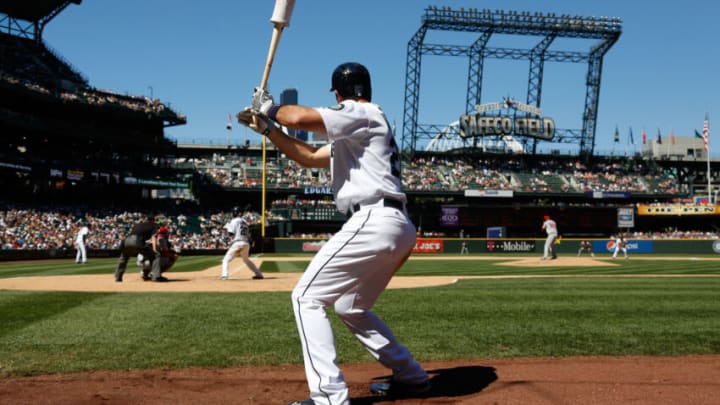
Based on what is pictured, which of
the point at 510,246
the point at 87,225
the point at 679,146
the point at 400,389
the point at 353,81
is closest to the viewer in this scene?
the point at 353,81

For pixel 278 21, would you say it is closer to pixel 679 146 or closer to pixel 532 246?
pixel 532 246

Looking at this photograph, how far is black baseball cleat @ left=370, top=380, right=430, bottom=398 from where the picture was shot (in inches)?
145

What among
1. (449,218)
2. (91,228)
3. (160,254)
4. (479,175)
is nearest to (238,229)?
(160,254)

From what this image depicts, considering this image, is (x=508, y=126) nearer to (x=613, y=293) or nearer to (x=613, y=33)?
(x=613, y=33)

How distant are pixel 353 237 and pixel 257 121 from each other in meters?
0.95

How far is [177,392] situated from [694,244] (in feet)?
134

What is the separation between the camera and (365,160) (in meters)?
3.45

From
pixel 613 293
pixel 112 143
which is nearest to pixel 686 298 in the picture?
pixel 613 293

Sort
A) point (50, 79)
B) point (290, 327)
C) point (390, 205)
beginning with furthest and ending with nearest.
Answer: point (50, 79) → point (290, 327) → point (390, 205)

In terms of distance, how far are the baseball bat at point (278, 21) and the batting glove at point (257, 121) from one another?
1.93ft

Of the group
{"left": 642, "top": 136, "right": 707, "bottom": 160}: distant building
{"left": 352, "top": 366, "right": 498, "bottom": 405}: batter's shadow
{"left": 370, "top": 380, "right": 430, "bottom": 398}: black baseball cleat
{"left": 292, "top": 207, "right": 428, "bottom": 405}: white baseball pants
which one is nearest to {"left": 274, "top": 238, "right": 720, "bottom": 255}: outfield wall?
{"left": 352, "top": 366, "right": 498, "bottom": 405}: batter's shadow

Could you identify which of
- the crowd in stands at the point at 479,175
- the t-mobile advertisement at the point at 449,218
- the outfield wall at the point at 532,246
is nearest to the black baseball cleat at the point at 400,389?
the outfield wall at the point at 532,246

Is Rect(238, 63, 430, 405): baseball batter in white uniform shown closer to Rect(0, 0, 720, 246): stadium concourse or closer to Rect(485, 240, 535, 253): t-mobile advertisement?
Rect(0, 0, 720, 246): stadium concourse

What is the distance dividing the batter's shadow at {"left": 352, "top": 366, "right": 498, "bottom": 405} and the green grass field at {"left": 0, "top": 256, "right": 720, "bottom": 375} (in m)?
0.47
